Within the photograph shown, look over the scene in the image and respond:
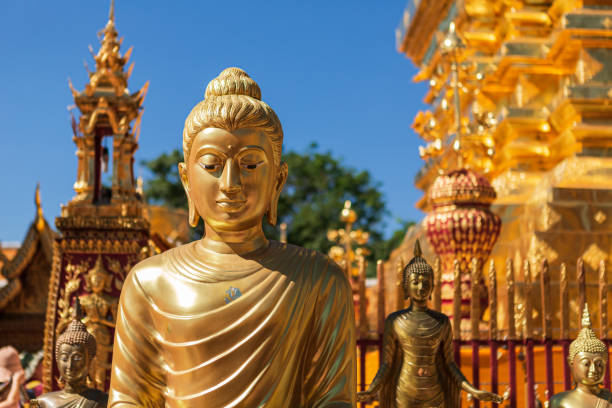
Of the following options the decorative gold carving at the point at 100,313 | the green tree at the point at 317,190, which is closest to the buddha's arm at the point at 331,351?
the decorative gold carving at the point at 100,313

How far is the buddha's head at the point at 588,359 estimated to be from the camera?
168 inches

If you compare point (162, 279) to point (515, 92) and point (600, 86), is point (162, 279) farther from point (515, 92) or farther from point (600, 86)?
point (515, 92)

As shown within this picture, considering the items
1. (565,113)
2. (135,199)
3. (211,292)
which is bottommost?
(211,292)

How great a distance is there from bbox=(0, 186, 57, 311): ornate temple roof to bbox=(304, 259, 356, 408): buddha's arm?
24.9 ft

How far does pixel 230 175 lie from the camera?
3367 millimetres

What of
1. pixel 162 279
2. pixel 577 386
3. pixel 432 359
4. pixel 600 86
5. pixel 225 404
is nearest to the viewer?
pixel 225 404

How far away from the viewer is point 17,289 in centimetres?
1038

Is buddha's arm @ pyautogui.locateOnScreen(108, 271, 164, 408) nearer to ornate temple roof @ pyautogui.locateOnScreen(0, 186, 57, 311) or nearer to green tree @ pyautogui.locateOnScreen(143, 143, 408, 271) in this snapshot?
ornate temple roof @ pyautogui.locateOnScreen(0, 186, 57, 311)

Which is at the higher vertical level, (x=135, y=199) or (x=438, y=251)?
(x=135, y=199)

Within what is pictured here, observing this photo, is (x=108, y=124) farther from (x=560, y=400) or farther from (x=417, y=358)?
(x=560, y=400)

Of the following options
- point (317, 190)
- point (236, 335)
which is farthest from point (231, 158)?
point (317, 190)

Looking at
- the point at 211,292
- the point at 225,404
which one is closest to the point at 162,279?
the point at 211,292

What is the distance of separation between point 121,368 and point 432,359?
6.65 feet

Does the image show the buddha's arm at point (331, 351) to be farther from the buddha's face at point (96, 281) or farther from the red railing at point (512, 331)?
the buddha's face at point (96, 281)
